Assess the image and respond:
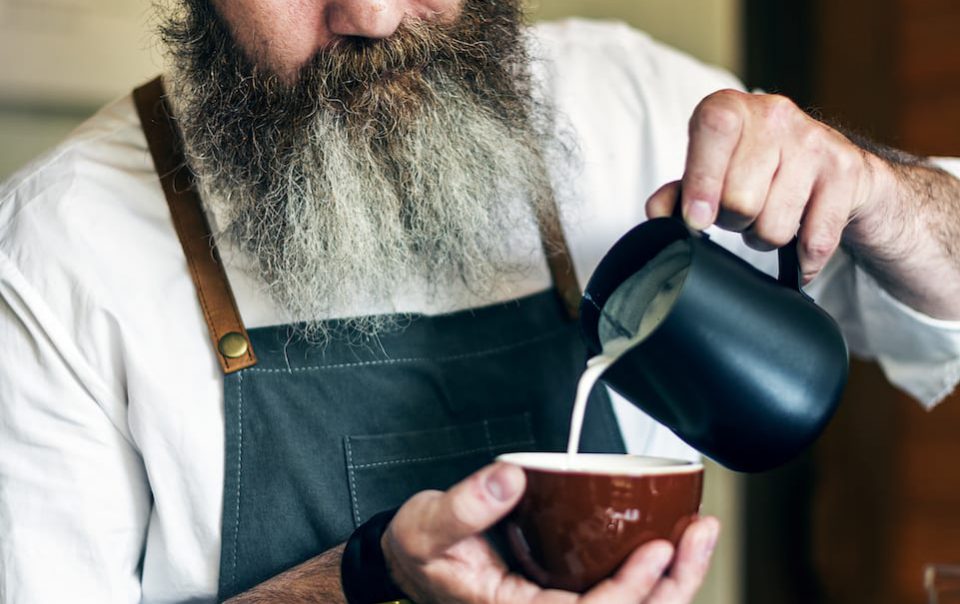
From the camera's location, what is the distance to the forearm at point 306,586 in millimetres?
926

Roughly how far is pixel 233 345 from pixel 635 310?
440 millimetres

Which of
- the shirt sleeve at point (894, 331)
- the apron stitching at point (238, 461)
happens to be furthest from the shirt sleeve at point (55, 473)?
the shirt sleeve at point (894, 331)

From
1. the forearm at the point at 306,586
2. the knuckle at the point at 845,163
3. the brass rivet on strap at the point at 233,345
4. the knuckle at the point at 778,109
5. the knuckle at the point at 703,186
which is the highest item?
the knuckle at the point at 778,109

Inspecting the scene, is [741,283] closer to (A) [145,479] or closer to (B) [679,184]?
(B) [679,184]

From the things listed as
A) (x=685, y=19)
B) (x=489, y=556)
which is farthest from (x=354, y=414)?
A: (x=685, y=19)

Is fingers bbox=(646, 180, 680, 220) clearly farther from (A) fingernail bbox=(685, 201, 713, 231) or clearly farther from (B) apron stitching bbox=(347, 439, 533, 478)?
(B) apron stitching bbox=(347, 439, 533, 478)

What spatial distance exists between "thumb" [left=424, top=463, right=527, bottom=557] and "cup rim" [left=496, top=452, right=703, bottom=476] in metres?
0.02

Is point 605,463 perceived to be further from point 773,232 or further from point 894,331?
point 894,331

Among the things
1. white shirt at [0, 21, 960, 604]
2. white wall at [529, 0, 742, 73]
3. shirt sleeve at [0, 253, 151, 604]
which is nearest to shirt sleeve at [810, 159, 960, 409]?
white shirt at [0, 21, 960, 604]

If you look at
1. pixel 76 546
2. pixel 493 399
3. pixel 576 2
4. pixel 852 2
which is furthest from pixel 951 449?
pixel 76 546

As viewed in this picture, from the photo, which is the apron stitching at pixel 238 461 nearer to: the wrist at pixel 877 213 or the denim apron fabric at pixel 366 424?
the denim apron fabric at pixel 366 424

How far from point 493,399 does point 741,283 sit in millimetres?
437

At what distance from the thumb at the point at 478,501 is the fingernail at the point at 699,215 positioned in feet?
0.79

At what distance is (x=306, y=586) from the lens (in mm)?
955
